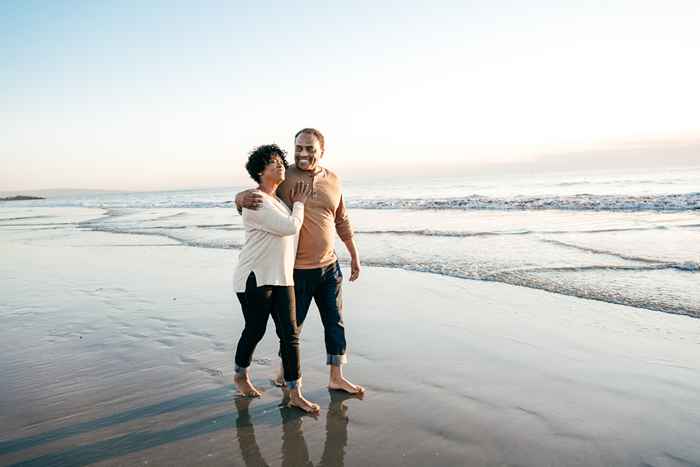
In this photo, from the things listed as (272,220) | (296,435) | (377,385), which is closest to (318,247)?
(272,220)

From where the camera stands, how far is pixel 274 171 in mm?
3467

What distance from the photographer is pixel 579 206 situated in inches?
929

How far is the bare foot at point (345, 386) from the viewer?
12.2ft

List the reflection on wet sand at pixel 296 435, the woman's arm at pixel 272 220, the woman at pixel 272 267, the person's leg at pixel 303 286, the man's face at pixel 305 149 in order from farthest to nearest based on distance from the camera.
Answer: the person's leg at pixel 303 286 < the man's face at pixel 305 149 < the woman at pixel 272 267 < the woman's arm at pixel 272 220 < the reflection on wet sand at pixel 296 435

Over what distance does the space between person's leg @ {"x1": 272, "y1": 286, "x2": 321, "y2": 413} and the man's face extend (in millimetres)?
973

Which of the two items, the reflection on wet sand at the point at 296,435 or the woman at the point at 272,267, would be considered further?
the woman at the point at 272,267

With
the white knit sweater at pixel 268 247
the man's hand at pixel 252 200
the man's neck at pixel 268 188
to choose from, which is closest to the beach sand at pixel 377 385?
the white knit sweater at pixel 268 247

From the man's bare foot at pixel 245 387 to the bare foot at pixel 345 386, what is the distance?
0.59 meters

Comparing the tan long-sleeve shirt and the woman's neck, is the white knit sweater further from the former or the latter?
the tan long-sleeve shirt

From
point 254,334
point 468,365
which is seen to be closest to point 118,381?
point 254,334

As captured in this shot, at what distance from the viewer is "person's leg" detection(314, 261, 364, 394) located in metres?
3.86

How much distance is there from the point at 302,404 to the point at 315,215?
55.8 inches

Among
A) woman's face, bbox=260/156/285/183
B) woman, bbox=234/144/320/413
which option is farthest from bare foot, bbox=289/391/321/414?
woman's face, bbox=260/156/285/183

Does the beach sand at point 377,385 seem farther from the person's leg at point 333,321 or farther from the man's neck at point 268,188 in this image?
the man's neck at point 268,188
